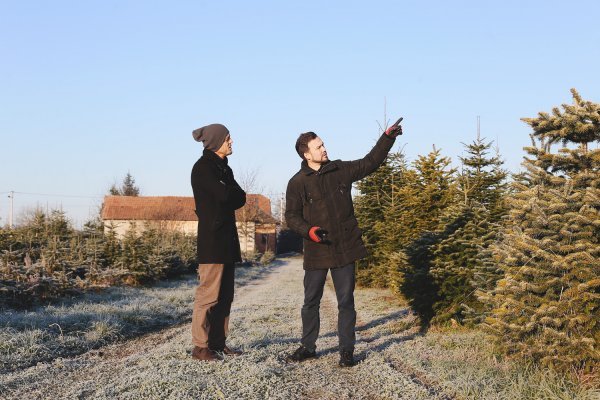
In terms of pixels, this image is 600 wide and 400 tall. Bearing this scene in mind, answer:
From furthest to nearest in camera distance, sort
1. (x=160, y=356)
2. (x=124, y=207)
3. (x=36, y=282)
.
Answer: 1. (x=124, y=207)
2. (x=36, y=282)
3. (x=160, y=356)

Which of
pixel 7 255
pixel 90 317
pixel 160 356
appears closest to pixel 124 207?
pixel 7 255

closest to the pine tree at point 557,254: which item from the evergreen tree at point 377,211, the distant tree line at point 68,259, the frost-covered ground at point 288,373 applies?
the frost-covered ground at point 288,373

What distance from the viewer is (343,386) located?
4477mm

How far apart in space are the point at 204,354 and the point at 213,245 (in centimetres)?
101

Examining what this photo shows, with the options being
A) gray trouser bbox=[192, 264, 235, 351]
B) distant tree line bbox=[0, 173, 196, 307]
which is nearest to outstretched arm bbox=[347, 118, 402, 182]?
gray trouser bbox=[192, 264, 235, 351]

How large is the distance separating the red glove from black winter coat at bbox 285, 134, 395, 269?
6 centimetres

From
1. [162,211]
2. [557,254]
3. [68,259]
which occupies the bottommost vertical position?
[68,259]

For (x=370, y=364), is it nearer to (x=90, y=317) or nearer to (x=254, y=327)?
(x=254, y=327)

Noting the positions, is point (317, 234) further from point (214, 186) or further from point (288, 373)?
point (288, 373)

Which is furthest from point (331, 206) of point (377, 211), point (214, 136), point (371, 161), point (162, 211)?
point (162, 211)

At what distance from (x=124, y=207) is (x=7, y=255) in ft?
146

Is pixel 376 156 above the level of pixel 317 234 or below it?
above

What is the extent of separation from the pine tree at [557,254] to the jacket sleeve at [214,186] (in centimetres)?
267

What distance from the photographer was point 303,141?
559 cm
